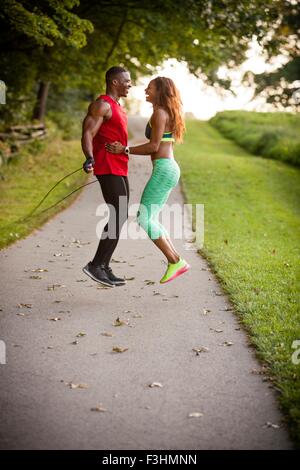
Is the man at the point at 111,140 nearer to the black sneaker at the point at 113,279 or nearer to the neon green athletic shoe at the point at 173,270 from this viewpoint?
the black sneaker at the point at 113,279

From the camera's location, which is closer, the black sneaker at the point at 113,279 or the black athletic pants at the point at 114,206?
the black athletic pants at the point at 114,206

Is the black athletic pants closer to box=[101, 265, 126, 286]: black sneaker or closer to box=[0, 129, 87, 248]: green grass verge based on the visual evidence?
box=[101, 265, 126, 286]: black sneaker

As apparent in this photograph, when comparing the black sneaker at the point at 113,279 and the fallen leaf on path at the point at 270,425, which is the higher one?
the black sneaker at the point at 113,279

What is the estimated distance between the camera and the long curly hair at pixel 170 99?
6.54m

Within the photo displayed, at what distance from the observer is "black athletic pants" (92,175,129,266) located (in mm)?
6855

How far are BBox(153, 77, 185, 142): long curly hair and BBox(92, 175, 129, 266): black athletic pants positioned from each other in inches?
36.5

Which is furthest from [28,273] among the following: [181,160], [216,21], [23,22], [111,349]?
[181,160]

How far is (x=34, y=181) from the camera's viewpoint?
17.1 m

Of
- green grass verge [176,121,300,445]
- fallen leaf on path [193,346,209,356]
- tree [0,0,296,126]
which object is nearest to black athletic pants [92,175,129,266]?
green grass verge [176,121,300,445]

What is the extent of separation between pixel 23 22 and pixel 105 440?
12.0 metres

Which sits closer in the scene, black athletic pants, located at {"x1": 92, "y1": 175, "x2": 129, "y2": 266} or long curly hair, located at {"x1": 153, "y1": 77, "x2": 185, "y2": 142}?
long curly hair, located at {"x1": 153, "y1": 77, "x2": 185, "y2": 142}

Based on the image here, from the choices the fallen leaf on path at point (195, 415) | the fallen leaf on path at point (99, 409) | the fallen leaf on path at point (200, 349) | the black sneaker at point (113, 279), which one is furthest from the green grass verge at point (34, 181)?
the fallen leaf on path at point (195, 415)

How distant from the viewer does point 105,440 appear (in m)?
3.69

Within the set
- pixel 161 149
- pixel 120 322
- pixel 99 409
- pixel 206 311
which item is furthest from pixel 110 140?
pixel 99 409
